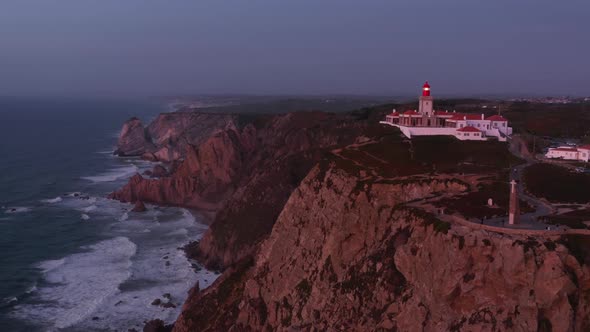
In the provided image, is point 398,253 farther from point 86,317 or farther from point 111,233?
point 111,233

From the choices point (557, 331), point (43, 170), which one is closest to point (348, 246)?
point (557, 331)

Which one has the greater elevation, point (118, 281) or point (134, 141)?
point (134, 141)

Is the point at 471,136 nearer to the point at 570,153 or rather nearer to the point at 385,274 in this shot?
the point at 570,153

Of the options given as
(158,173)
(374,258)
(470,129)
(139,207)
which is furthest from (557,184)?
(158,173)

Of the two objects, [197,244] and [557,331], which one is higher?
[557,331]

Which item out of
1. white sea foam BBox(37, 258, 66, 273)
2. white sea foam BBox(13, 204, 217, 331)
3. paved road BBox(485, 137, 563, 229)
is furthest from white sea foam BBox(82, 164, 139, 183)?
paved road BBox(485, 137, 563, 229)

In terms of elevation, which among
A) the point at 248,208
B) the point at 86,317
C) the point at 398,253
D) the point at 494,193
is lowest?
the point at 86,317

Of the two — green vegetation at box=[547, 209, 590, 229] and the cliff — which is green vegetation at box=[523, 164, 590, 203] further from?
the cliff

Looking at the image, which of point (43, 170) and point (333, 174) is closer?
point (333, 174)
